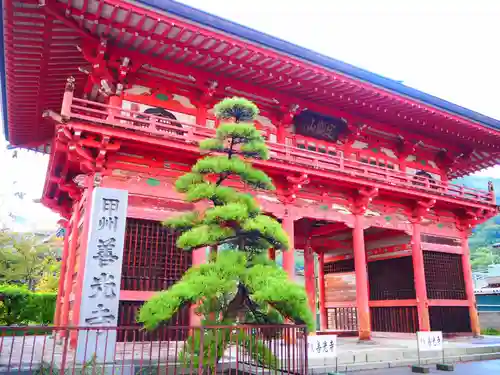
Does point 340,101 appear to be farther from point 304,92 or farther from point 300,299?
point 300,299

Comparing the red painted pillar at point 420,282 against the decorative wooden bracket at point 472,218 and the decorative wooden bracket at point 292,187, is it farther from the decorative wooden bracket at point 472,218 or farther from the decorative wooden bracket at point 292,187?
the decorative wooden bracket at point 292,187

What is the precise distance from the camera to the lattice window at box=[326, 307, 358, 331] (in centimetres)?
1747

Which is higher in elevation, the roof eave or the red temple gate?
the roof eave

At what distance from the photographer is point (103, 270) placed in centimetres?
926

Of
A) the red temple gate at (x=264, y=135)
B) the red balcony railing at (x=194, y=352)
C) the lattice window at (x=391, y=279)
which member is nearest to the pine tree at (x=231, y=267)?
the red balcony railing at (x=194, y=352)

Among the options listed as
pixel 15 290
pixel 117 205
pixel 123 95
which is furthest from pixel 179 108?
pixel 15 290

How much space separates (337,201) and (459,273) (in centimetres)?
664

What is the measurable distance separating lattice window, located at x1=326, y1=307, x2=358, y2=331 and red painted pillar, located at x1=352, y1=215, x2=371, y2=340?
4.22 m

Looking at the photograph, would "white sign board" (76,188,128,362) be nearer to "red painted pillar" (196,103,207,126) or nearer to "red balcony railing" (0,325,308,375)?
"red balcony railing" (0,325,308,375)

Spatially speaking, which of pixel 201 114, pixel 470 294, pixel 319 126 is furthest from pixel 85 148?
pixel 470 294

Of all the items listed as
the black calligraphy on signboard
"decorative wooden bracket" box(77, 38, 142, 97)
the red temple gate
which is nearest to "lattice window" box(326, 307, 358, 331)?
the red temple gate

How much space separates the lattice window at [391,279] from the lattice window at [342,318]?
1.20m

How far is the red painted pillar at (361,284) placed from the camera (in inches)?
519

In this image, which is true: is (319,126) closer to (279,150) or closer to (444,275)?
(279,150)
